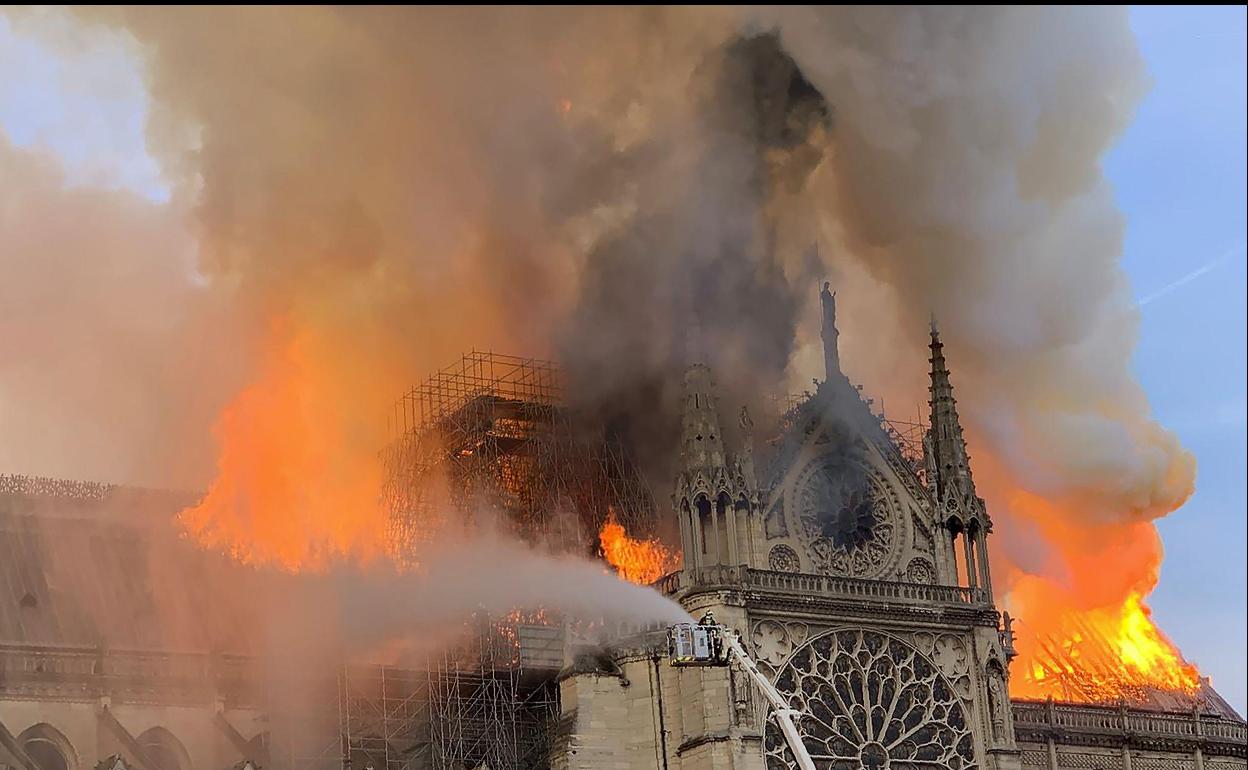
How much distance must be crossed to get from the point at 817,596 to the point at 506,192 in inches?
622

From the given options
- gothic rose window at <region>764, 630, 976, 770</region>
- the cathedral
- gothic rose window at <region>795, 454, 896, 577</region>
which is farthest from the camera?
gothic rose window at <region>795, 454, 896, 577</region>

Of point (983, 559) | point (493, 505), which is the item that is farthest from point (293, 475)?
point (983, 559)

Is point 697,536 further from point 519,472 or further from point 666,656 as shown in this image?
point 519,472

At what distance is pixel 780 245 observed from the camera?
66.8 m

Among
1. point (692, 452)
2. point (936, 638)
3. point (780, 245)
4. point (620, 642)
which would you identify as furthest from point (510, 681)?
point (780, 245)

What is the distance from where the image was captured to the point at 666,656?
56.8 metres

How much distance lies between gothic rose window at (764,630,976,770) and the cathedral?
0.06 meters

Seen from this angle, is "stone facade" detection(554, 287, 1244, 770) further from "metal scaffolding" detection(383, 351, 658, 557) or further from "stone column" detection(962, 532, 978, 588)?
"metal scaffolding" detection(383, 351, 658, 557)

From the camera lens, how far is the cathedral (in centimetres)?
5741

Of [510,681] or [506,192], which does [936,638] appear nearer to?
[510,681]

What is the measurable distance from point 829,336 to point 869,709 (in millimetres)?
11004

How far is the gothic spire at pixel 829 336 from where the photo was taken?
62688mm

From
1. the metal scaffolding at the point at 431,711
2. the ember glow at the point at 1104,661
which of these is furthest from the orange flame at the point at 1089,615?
the metal scaffolding at the point at 431,711

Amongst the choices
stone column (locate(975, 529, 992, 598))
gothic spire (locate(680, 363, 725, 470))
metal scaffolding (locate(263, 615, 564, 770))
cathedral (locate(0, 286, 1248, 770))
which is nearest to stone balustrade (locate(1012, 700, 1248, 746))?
cathedral (locate(0, 286, 1248, 770))
